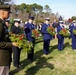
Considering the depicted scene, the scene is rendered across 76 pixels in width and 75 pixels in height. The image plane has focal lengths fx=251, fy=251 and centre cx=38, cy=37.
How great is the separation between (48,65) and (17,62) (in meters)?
1.61

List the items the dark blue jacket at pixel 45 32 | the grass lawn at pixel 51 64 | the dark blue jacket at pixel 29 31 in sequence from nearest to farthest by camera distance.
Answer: the grass lawn at pixel 51 64
the dark blue jacket at pixel 29 31
the dark blue jacket at pixel 45 32

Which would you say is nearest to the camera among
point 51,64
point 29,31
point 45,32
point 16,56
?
point 16,56

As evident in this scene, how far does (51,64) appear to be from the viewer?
10.7 meters

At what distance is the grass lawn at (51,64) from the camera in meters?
9.52

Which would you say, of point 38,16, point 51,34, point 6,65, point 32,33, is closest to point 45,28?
point 51,34

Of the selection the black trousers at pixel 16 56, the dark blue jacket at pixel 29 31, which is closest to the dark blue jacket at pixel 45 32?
the dark blue jacket at pixel 29 31

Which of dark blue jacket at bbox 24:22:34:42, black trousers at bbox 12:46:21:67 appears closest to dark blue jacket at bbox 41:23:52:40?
dark blue jacket at bbox 24:22:34:42

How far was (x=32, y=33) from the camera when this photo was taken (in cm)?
1073

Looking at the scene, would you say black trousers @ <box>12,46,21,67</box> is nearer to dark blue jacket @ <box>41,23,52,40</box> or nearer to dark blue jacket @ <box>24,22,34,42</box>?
dark blue jacket @ <box>24,22,34,42</box>

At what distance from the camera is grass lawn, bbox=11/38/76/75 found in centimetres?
952

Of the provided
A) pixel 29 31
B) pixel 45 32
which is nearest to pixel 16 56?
pixel 29 31

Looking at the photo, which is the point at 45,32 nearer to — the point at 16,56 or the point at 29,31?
the point at 29,31

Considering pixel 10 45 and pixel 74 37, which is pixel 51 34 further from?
pixel 10 45

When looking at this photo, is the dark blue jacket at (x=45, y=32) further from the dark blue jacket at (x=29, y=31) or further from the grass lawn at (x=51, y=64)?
the dark blue jacket at (x=29, y=31)
